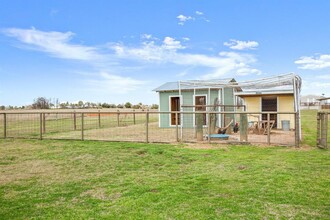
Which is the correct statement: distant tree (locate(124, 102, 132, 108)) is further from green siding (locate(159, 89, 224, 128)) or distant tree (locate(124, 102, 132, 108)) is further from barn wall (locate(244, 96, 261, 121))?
barn wall (locate(244, 96, 261, 121))

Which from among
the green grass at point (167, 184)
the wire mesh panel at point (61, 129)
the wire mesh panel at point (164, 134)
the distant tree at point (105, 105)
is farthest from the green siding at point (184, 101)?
the distant tree at point (105, 105)

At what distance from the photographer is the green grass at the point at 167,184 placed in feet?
10.0

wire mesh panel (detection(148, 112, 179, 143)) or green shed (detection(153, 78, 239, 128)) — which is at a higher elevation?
green shed (detection(153, 78, 239, 128))

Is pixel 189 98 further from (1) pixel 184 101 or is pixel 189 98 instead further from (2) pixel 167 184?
(2) pixel 167 184

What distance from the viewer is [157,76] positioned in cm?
2422

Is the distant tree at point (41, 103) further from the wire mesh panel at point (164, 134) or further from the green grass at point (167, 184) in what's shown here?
the green grass at point (167, 184)

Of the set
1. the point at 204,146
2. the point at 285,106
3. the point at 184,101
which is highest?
the point at 184,101

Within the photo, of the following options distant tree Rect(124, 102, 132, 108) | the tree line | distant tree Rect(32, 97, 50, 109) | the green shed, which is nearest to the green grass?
the green shed

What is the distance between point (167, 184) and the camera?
13.4 feet

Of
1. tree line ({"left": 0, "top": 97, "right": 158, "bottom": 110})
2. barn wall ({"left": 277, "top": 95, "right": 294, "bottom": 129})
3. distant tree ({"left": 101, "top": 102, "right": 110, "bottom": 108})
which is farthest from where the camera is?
distant tree ({"left": 101, "top": 102, "right": 110, "bottom": 108})

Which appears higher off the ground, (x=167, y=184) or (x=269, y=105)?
(x=269, y=105)

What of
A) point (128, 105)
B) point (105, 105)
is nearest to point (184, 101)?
point (128, 105)

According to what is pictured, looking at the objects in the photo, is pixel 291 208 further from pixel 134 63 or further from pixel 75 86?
pixel 75 86

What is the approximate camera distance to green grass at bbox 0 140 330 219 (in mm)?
3061
